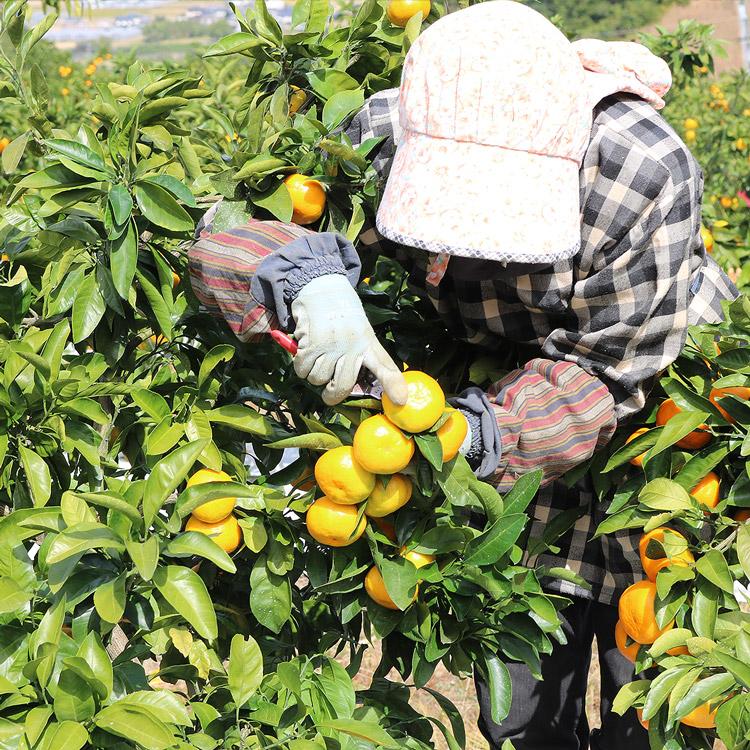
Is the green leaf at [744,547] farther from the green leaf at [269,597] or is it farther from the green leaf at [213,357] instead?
the green leaf at [213,357]

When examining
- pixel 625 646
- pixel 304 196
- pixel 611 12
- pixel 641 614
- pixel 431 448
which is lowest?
pixel 611 12

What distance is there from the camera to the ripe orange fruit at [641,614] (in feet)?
4.09

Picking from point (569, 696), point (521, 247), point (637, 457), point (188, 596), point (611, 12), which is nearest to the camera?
point (188, 596)

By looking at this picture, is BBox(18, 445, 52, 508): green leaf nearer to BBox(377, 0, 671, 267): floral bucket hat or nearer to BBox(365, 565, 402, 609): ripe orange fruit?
BBox(365, 565, 402, 609): ripe orange fruit

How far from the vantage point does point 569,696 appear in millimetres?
1844

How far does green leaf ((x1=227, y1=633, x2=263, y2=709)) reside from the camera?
3.71 feet

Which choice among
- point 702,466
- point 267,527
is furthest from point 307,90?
point 702,466

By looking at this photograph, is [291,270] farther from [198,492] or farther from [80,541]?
[80,541]

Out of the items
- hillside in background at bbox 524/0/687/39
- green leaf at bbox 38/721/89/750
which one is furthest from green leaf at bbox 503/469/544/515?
hillside in background at bbox 524/0/687/39

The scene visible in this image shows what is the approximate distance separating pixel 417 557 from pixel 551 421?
0.83 feet

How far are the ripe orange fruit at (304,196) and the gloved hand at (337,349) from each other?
24 cm

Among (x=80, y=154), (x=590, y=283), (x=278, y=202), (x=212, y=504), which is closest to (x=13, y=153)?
(x=80, y=154)

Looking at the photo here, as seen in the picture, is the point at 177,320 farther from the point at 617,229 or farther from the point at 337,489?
the point at 617,229

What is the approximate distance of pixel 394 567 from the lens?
1.15 m
